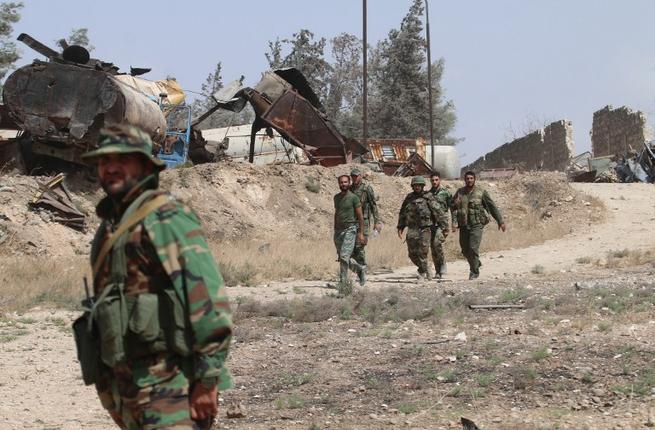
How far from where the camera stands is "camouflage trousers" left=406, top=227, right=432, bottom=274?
14.4m

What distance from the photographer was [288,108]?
26.8 meters

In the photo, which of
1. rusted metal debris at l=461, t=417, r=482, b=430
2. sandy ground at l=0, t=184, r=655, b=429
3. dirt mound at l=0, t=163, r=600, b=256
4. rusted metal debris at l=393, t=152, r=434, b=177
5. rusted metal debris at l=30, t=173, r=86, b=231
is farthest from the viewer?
rusted metal debris at l=393, t=152, r=434, b=177

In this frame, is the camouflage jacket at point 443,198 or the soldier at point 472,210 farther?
the camouflage jacket at point 443,198

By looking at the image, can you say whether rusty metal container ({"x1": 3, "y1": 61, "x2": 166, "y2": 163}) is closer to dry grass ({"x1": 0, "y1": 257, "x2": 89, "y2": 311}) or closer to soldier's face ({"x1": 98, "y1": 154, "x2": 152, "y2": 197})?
dry grass ({"x1": 0, "y1": 257, "x2": 89, "y2": 311})

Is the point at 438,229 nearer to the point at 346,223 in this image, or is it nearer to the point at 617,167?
the point at 346,223

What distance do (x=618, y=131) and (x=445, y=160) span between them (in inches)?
260

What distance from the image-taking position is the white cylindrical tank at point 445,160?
35500 mm

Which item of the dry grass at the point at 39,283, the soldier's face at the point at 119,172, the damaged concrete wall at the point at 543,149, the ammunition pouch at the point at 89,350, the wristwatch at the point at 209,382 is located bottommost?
the dry grass at the point at 39,283

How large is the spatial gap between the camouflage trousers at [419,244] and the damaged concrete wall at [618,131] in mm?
20798

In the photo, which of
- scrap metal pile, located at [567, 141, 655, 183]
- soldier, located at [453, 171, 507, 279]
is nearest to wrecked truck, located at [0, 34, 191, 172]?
soldier, located at [453, 171, 507, 279]

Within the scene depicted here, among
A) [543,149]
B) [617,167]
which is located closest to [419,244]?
[617,167]

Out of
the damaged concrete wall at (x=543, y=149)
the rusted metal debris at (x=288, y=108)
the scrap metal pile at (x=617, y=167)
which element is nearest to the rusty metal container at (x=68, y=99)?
the rusted metal debris at (x=288, y=108)

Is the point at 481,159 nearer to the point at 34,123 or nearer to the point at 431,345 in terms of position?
the point at 34,123

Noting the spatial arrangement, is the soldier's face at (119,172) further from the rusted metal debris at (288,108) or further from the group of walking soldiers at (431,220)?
the rusted metal debris at (288,108)
